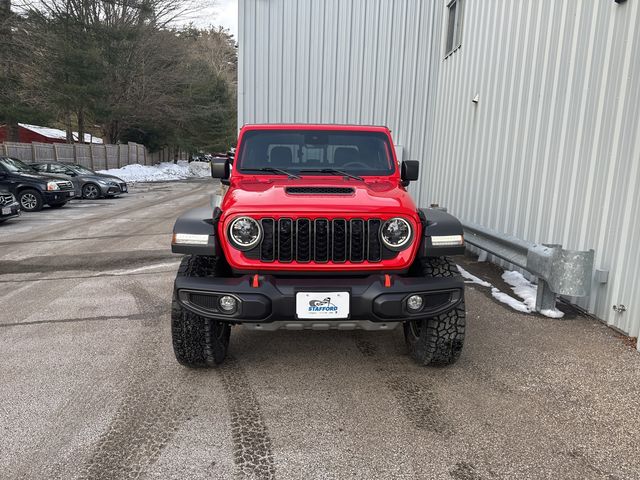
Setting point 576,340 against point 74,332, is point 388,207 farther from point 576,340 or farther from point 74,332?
point 74,332

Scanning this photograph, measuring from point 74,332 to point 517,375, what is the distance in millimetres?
3864

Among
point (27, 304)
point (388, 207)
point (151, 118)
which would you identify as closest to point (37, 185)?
point (27, 304)

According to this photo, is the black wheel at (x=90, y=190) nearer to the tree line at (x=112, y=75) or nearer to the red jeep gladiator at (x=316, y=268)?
the tree line at (x=112, y=75)

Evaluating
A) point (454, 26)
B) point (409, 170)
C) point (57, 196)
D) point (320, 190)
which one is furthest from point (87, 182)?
point (320, 190)

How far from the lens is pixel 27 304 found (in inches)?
203

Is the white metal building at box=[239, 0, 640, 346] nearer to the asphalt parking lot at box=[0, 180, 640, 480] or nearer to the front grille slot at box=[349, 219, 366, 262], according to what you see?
the asphalt parking lot at box=[0, 180, 640, 480]

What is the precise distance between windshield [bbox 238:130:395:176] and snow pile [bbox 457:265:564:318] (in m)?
1.44

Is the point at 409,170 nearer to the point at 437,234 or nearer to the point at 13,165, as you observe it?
the point at 437,234

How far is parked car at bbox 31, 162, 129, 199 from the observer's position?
16.8 meters

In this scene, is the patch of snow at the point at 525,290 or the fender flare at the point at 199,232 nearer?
A: the fender flare at the point at 199,232

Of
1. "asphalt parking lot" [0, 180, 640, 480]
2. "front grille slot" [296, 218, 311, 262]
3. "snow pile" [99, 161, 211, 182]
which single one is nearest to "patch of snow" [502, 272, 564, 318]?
"asphalt parking lot" [0, 180, 640, 480]

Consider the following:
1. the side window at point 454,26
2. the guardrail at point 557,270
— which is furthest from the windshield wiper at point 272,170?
the side window at point 454,26

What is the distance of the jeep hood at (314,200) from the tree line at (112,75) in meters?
21.4

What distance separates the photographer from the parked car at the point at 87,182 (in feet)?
55.3
